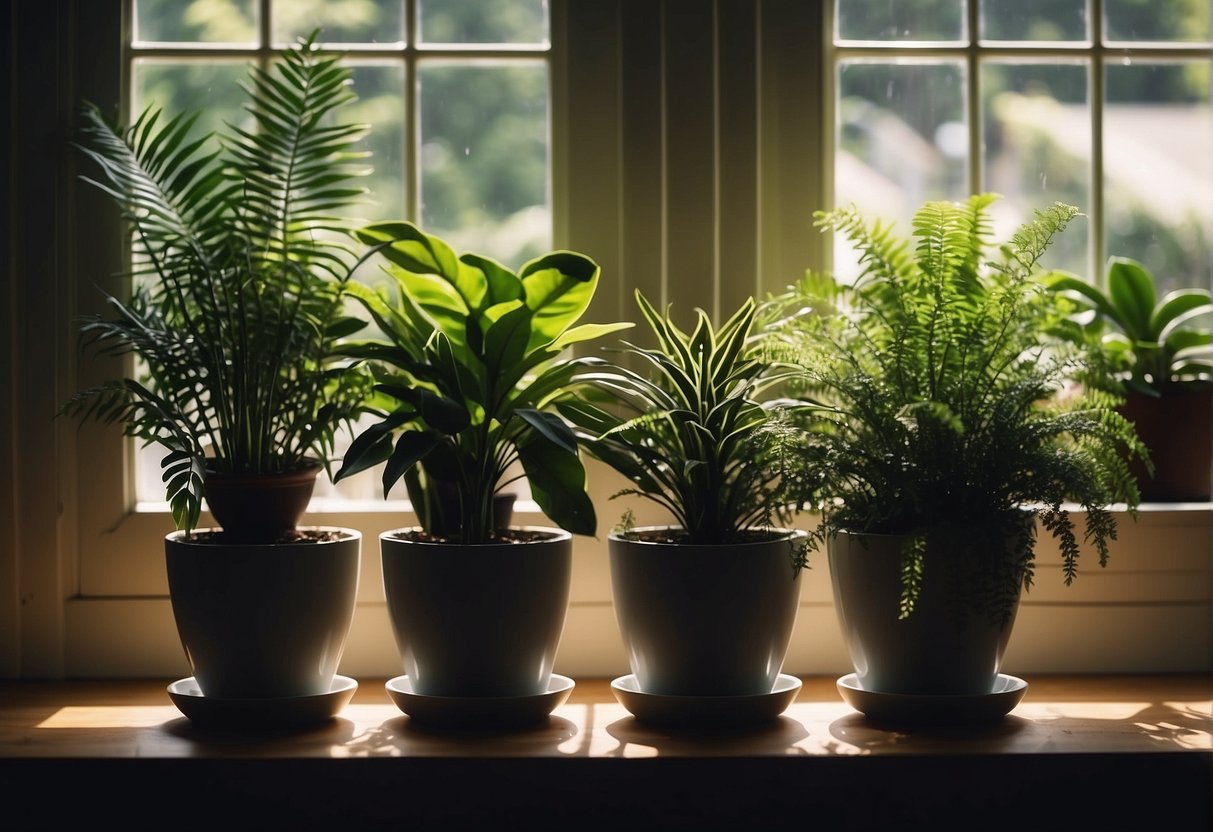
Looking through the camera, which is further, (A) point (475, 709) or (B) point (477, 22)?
(B) point (477, 22)

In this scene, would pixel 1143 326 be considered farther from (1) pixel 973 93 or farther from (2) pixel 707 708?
(2) pixel 707 708

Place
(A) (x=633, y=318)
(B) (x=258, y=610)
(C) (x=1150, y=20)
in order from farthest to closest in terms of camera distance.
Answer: (C) (x=1150, y=20)
(A) (x=633, y=318)
(B) (x=258, y=610)

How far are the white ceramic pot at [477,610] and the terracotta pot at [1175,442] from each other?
2.91 feet

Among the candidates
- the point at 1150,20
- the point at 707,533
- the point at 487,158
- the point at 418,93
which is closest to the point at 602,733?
the point at 707,533

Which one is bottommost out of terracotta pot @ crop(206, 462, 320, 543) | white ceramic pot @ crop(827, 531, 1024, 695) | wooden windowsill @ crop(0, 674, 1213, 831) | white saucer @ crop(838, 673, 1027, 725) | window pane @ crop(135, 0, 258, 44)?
wooden windowsill @ crop(0, 674, 1213, 831)

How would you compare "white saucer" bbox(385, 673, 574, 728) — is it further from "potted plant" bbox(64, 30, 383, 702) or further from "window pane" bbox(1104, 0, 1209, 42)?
"window pane" bbox(1104, 0, 1209, 42)

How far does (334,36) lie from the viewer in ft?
5.32

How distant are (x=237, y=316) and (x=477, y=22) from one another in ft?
2.00

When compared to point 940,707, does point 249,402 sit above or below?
above

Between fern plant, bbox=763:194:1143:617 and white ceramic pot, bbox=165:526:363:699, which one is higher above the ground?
fern plant, bbox=763:194:1143:617

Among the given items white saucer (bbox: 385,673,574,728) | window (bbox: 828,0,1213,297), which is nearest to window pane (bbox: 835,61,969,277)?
window (bbox: 828,0,1213,297)

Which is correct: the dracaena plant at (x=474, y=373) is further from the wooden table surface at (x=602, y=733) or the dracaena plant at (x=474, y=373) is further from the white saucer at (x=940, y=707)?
the white saucer at (x=940, y=707)

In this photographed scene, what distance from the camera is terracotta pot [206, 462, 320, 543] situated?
1298 millimetres

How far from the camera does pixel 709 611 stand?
50.1 inches
